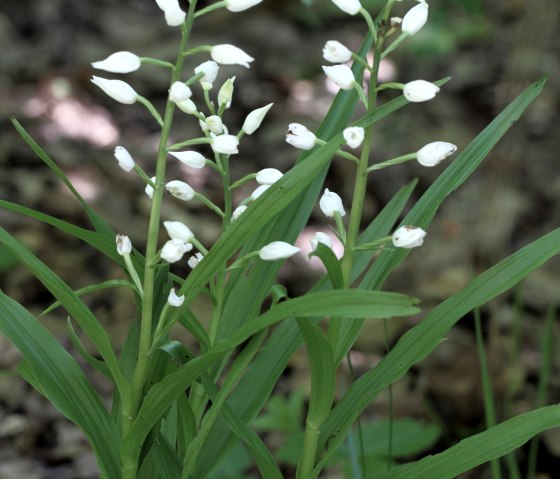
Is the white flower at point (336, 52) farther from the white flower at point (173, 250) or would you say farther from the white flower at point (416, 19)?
the white flower at point (173, 250)

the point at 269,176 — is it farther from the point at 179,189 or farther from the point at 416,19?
the point at 416,19

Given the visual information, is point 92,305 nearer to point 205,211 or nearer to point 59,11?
point 205,211

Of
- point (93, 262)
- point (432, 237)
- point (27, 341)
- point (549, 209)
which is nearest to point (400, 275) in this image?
point (432, 237)

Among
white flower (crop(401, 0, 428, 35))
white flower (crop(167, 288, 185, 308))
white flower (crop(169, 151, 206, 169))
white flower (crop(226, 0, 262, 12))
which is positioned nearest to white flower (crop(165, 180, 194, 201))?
white flower (crop(169, 151, 206, 169))

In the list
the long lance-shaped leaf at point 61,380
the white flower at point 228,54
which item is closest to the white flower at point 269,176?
the white flower at point 228,54

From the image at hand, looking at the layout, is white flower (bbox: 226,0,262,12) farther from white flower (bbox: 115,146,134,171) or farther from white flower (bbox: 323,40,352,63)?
white flower (bbox: 115,146,134,171)

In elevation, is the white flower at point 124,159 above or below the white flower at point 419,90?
below

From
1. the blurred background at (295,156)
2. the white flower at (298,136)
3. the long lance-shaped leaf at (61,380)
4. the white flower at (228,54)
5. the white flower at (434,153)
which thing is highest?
the blurred background at (295,156)
